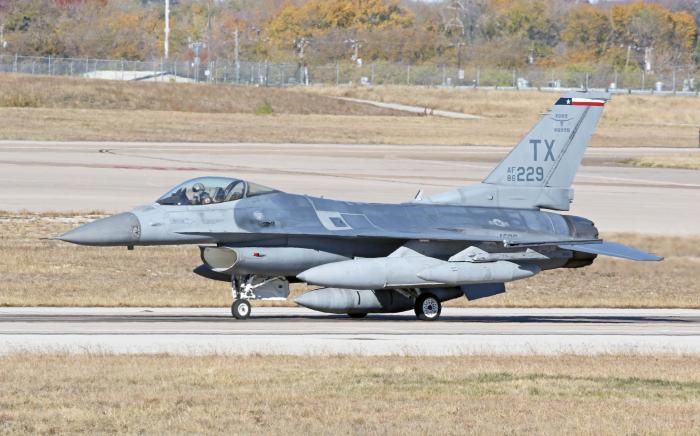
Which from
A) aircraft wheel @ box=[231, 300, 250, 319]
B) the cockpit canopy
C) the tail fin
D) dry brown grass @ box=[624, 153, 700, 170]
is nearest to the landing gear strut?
aircraft wheel @ box=[231, 300, 250, 319]

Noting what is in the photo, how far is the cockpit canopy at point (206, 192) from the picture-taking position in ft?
72.5

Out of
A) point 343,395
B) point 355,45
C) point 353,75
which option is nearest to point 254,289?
point 343,395

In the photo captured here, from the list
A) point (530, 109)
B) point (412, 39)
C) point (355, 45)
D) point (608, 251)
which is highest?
point (412, 39)

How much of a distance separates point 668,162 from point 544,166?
40640 mm

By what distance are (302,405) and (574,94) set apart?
15019 mm

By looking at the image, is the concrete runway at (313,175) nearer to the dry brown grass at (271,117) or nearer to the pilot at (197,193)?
the dry brown grass at (271,117)

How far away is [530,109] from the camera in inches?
4412

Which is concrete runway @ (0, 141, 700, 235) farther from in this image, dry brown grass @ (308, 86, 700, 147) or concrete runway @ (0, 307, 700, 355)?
dry brown grass @ (308, 86, 700, 147)

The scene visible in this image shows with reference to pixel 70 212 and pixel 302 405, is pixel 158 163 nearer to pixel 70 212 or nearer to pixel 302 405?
pixel 70 212

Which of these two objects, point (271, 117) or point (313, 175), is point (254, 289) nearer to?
point (313, 175)

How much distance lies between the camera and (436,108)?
11406 cm

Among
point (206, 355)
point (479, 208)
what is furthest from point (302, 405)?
point (479, 208)

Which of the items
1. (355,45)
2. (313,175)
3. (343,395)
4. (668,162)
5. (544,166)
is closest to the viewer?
(343,395)

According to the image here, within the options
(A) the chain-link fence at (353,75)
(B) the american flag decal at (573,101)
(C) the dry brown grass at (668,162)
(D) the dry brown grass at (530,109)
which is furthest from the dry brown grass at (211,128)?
(B) the american flag decal at (573,101)
